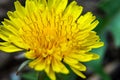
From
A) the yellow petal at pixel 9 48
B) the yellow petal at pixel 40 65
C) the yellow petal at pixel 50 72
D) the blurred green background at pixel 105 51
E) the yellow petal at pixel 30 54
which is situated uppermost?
the blurred green background at pixel 105 51

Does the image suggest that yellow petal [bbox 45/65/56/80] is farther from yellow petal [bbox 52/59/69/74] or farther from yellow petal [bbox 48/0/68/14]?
yellow petal [bbox 48/0/68/14]

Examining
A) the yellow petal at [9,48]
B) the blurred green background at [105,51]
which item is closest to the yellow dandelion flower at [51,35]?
the yellow petal at [9,48]

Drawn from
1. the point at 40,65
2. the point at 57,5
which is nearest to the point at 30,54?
the point at 40,65

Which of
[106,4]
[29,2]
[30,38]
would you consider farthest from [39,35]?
[106,4]

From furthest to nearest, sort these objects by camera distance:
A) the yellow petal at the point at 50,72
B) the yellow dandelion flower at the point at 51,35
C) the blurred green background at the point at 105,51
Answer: the blurred green background at the point at 105,51 → the yellow dandelion flower at the point at 51,35 → the yellow petal at the point at 50,72

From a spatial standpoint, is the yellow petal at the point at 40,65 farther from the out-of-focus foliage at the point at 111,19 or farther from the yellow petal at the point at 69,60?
the out-of-focus foliage at the point at 111,19

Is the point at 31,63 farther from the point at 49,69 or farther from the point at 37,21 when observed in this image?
the point at 37,21

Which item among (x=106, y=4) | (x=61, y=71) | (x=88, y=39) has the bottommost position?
(x=61, y=71)

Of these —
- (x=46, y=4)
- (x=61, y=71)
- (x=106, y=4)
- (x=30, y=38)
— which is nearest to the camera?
(x=61, y=71)

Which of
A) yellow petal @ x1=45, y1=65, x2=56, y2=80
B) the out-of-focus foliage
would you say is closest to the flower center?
yellow petal @ x1=45, y1=65, x2=56, y2=80

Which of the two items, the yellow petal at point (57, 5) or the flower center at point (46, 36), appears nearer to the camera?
the flower center at point (46, 36)
